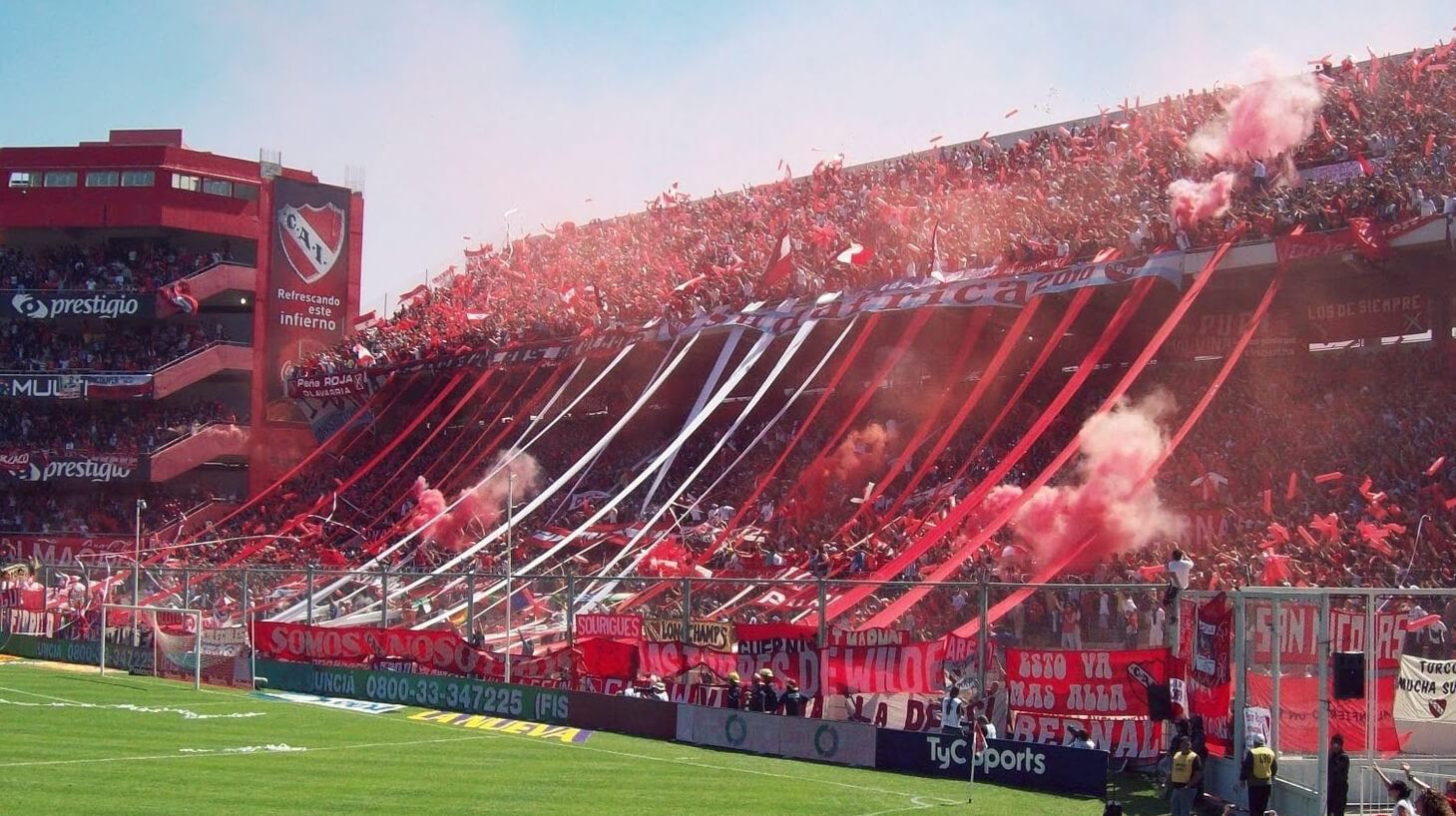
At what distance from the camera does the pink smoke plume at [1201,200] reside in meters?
33.1

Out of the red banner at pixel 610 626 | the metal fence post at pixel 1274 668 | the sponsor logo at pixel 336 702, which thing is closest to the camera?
the metal fence post at pixel 1274 668

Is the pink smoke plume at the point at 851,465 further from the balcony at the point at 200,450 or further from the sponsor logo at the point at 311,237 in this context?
the sponsor logo at the point at 311,237

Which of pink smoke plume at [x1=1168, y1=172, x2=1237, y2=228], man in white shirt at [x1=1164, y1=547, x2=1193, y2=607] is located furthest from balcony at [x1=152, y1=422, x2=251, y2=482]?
man in white shirt at [x1=1164, y1=547, x2=1193, y2=607]

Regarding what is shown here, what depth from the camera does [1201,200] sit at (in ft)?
109

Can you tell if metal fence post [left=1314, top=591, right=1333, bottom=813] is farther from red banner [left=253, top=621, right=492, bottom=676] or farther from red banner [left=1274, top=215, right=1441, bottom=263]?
red banner [left=253, top=621, right=492, bottom=676]

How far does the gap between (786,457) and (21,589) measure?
2228cm

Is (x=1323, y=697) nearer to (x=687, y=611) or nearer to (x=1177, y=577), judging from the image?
(x=1177, y=577)

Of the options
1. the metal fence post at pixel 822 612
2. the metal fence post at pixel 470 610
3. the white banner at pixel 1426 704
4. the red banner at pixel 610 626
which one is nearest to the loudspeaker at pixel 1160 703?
the white banner at pixel 1426 704

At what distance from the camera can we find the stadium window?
6003 centimetres

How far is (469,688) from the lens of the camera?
1123 inches

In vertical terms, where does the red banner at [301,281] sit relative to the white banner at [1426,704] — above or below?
above

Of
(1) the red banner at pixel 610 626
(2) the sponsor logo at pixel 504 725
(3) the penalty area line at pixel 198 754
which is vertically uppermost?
(1) the red banner at pixel 610 626

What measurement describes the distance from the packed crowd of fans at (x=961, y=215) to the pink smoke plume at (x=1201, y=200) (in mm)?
183

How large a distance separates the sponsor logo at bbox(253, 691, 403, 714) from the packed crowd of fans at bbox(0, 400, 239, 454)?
2922cm
